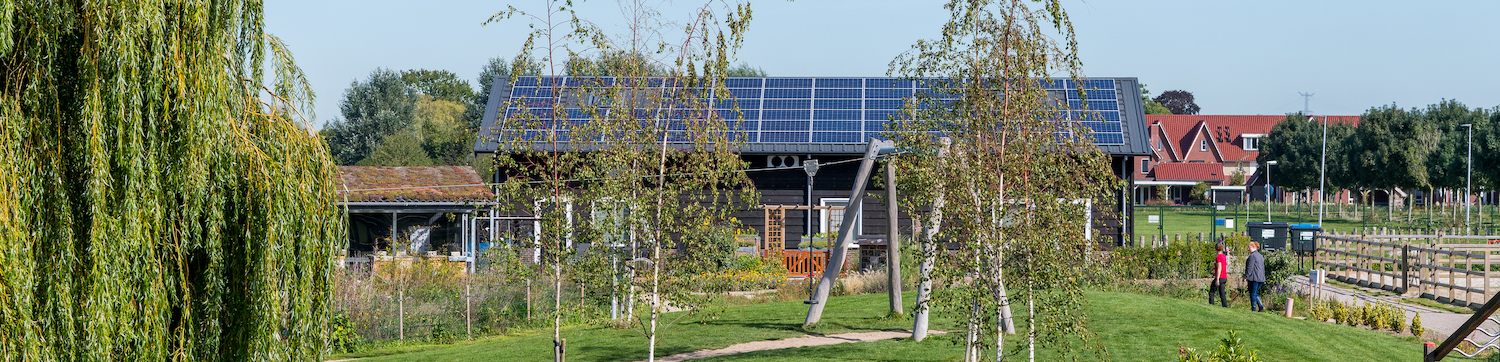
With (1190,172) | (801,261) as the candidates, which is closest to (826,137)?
(801,261)

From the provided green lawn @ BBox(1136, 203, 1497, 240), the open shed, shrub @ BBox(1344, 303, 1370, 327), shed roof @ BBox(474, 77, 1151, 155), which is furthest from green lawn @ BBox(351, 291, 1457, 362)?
green lawn @ BBox(1136, 203, 1497, 240)

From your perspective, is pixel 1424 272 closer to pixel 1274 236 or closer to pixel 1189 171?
pixel 1274 236

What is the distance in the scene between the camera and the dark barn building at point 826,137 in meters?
24.1

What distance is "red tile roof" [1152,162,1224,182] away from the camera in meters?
67.5

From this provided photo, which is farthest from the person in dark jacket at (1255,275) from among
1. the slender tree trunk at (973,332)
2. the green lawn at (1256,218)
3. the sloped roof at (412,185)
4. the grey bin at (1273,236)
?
the green lawn at (1256,218)

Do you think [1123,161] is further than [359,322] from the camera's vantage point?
Yes

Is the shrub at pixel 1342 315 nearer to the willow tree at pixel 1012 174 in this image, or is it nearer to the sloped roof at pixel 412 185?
the willow tree at pixel 1012 174

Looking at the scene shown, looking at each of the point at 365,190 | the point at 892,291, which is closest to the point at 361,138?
the point at 365,190

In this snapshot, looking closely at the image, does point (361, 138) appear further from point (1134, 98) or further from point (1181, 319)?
point (1181, 319)

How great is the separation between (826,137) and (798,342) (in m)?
11.3

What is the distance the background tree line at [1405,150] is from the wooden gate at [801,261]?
101 feet

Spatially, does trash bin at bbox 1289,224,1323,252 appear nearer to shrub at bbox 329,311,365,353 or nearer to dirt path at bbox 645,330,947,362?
dirt path at bbox 645,330,947,362

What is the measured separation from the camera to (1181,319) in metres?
13.8

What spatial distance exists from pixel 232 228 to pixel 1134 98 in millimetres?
21770
